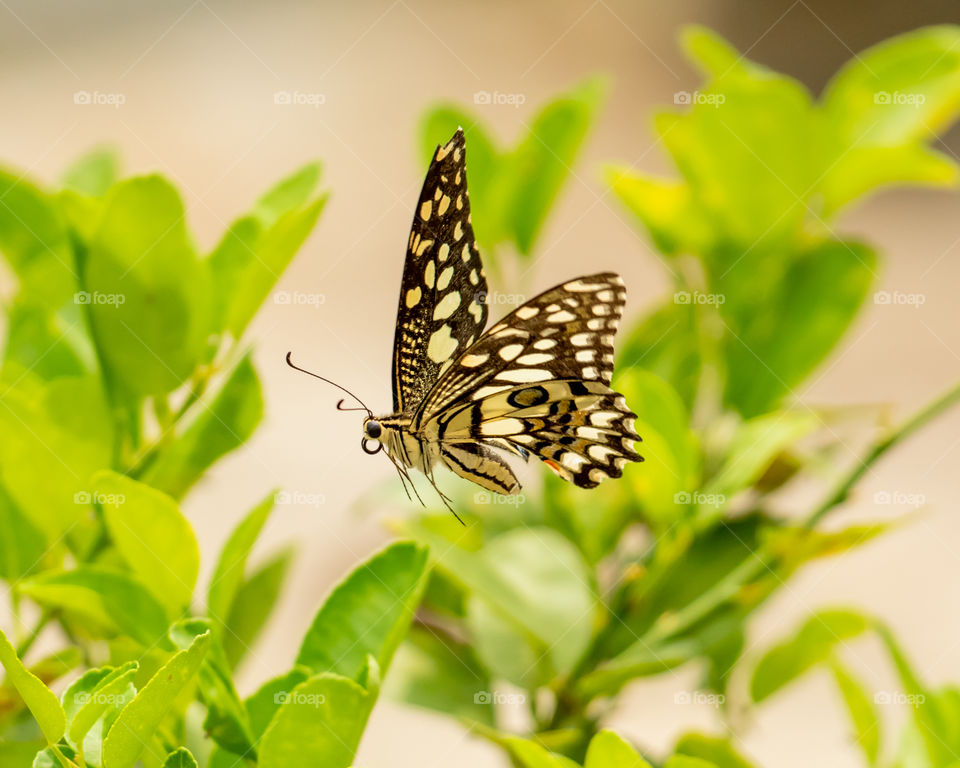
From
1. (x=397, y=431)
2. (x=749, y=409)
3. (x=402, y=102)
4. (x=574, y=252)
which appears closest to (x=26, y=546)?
(x=397, y=431)

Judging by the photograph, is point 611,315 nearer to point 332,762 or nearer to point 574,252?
point 332,762

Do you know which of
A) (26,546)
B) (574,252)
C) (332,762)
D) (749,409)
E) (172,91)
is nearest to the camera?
(332,762)

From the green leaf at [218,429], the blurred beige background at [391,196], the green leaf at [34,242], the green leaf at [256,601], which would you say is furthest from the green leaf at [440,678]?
the blurred beige background at [391,196]

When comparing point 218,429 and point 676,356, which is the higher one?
point 676,356

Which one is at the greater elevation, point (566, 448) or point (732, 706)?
point (566, 448)

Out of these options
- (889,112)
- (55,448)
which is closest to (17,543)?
(55,448)

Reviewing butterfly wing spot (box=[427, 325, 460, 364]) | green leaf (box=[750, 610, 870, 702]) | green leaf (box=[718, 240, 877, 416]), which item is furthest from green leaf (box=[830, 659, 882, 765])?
butterfly wing spot (box=[427, 325, 460, 364])

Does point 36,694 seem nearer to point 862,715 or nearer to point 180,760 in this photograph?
point 180,760

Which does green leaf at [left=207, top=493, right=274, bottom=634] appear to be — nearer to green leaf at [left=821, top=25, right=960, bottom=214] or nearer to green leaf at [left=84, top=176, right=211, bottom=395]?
green leaf at [left=84, top=176, right=211, bottom=395]

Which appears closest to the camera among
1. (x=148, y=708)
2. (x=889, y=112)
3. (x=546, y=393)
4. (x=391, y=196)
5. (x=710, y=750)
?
(x=148, y=708)
